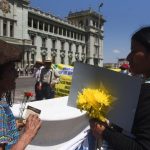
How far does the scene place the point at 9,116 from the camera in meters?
2.12

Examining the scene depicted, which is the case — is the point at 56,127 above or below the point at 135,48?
below

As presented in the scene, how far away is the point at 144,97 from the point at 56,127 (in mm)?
2622

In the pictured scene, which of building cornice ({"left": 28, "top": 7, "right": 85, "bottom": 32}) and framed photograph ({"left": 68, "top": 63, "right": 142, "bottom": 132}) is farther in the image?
building cornice ({"left": 28, "top": 7, "right": 85, "bottom": 32})

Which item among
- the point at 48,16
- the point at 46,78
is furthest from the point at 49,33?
the point at 46,78

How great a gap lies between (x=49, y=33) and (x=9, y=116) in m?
66.5

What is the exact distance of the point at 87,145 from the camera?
2473 millimetres

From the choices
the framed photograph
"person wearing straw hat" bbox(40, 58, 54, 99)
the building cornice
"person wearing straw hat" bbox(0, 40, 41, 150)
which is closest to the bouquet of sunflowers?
the framed photograph

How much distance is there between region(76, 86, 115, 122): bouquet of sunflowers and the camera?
1.98 m

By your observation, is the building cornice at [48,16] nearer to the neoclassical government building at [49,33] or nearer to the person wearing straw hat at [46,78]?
the neoclassical government building at [49,33]

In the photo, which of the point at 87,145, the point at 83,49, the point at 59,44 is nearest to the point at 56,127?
the point at 87,145

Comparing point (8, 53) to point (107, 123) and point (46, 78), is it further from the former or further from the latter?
point (46, 78)

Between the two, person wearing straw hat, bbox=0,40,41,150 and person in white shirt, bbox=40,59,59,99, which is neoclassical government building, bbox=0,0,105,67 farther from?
person wearing straw hat, bbox=0,40,41,150

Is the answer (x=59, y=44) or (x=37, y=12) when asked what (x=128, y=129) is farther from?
(x=59, y=44)

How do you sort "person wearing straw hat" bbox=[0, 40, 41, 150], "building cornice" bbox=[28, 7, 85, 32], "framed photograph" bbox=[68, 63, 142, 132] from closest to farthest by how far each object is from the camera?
"framed photograph" bbox=[68, 63, 142, 132] < "person wearing straw hat" bbox=[0, 40, 41, 150] < "building cornice" bbox=[28, 7, 85, 32]
